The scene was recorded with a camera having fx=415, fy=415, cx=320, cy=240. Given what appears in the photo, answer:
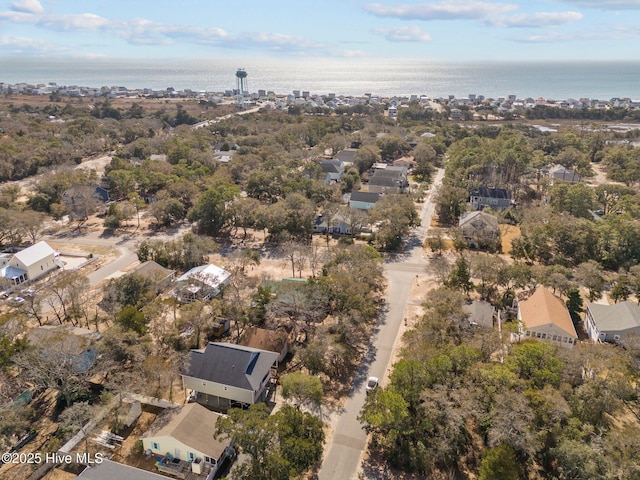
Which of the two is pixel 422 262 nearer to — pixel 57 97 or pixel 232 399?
pixel 232 399

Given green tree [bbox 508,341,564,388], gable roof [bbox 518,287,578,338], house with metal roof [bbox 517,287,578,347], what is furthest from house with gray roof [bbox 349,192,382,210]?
green tree [bbox 508,341,564,388]

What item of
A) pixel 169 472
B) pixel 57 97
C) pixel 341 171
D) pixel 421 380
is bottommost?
pixel 169 472

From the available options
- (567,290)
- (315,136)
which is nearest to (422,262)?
(567,290)

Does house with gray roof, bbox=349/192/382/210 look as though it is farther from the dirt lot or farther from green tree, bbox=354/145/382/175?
the dirt lot

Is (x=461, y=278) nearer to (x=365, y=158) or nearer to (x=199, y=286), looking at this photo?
(x=199, y=286)

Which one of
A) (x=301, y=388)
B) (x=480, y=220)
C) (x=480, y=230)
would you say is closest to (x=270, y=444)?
(x=301, y=388)

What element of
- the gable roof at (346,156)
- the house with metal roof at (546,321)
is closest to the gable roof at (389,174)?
the gable roof at (346,156)
